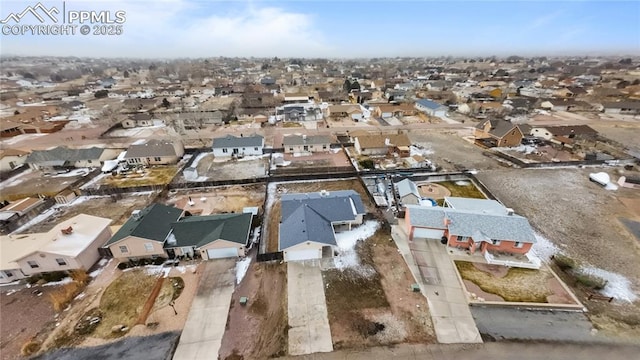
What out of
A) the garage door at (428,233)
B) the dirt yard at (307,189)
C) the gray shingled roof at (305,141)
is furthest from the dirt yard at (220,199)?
the garage door at (428,233)

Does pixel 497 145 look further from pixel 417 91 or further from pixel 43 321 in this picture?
pixel 43 321

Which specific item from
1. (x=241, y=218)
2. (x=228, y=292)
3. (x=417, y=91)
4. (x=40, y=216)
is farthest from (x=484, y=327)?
(x=417, y=91)

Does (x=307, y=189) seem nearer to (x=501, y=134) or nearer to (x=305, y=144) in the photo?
(x=305, y=144)

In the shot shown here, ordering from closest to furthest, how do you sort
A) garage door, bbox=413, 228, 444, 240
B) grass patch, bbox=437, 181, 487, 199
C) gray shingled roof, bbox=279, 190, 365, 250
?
gray shingled roof, bbox=279, 190, 365, 250
garage door, bbox=413, 228, 444, 240
grass patch, bbox=437, 181, 487, 199

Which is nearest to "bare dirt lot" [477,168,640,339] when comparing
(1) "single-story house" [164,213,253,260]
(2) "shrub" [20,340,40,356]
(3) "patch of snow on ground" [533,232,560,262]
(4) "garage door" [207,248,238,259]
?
(3) "patch of snow on ground" [533,232,560,262]

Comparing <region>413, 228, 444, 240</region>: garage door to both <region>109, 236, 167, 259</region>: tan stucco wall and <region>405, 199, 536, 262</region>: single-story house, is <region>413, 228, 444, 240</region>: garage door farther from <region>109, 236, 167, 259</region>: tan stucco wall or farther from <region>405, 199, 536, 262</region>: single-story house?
<region>109, 236, 167, 259</region>: tan stucco wall

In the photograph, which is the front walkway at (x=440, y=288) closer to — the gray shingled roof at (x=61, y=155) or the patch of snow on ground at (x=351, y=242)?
the patch of snow on ground at (x=351, y=242)

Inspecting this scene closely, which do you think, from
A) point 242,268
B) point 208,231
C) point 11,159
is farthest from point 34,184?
point 242,268
